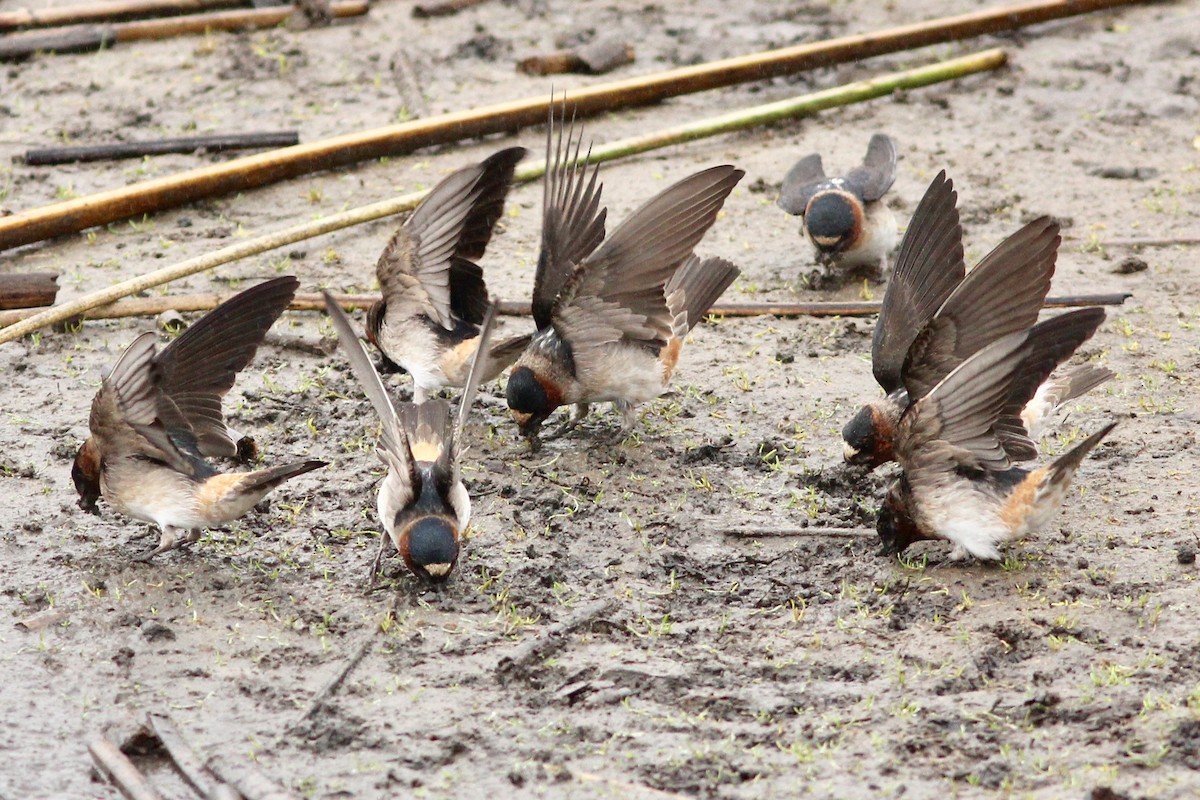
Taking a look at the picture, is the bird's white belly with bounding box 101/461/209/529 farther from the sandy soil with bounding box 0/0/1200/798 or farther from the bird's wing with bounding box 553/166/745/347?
the bird's wing with bounding box 553/166/745/347

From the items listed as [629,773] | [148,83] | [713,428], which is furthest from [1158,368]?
[148,83]

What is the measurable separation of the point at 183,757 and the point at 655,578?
2134 millimetres

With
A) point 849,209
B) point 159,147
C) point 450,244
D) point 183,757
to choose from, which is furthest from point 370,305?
point 183,757

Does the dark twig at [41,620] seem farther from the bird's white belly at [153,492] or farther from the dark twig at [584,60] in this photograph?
the dark twig at [584,60]

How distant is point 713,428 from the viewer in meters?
7.53

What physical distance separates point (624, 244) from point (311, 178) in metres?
4.26

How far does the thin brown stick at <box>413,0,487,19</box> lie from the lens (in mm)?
13375

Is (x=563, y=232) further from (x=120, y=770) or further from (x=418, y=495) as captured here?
(x=120, y=770)

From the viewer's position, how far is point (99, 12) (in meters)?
13.0

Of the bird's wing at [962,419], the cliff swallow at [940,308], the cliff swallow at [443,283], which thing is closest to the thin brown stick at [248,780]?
the bird's wing at [962,419]

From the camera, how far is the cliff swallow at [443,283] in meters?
7.33

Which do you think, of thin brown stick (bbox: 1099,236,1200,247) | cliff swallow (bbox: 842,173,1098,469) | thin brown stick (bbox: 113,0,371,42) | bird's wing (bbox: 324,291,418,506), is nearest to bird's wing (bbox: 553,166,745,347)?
cliff swallow (bbox: 842,173,1098,469)

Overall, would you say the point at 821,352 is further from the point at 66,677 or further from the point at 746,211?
the point at 66,677

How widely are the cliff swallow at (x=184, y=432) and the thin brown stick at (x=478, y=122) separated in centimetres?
335
